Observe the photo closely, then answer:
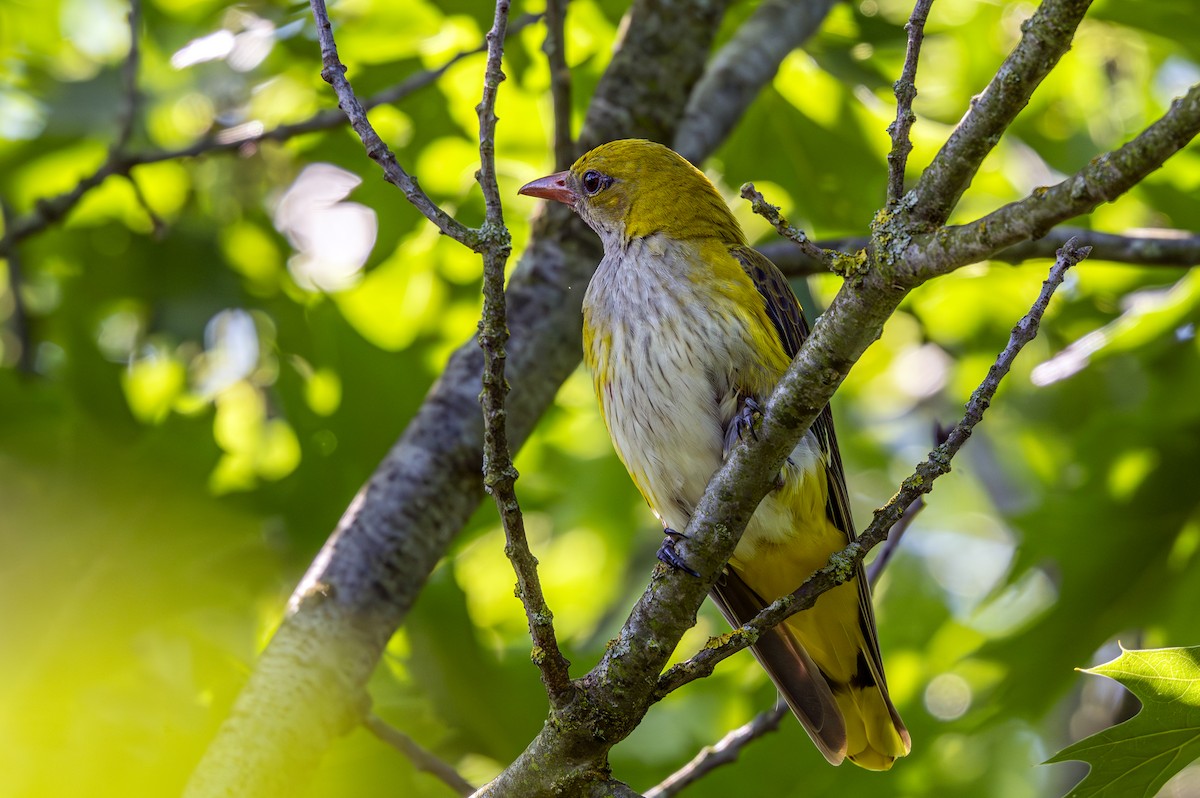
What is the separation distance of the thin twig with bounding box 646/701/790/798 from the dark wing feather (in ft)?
1.62

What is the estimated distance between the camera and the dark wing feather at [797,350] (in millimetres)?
3693

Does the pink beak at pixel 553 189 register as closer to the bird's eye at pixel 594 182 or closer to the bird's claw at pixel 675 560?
the bird's eye at pixel 594 182

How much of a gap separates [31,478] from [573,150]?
240 cm

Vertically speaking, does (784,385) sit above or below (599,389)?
below

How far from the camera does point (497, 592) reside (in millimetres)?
6215

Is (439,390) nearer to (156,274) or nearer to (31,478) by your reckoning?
(31,478)

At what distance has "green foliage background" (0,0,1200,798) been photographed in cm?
412

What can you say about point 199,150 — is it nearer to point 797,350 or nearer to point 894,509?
point 797,350

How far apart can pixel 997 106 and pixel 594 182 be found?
243 cm

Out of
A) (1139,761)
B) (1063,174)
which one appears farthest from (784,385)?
(1063,174)

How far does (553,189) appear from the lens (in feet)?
14.4

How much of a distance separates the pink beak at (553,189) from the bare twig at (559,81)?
0.47 ft

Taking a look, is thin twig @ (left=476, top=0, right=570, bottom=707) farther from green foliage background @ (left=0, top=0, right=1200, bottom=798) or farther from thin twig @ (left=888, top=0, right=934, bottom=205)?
green foliage background @ (left=0, top=0, right=1200, bottom=798)

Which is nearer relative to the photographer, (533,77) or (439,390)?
(439,390)
